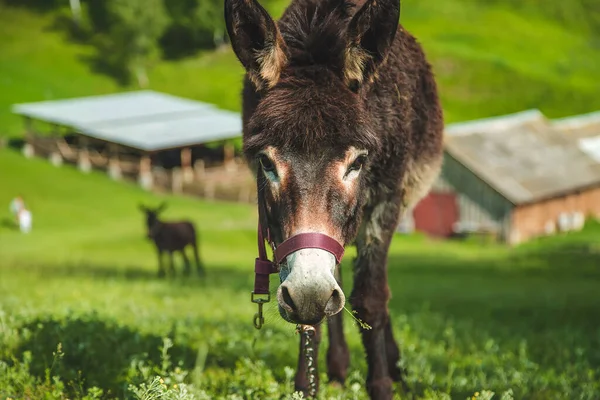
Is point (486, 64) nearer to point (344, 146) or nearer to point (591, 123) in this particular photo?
point (591, 123)

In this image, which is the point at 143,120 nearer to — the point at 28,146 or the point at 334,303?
the point at 28,146

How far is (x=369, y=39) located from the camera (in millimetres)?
4852

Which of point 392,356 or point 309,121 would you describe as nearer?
point 309,121

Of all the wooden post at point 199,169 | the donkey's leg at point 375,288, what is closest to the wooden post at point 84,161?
the wooden post at point 199,169

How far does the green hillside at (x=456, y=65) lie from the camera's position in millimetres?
76750

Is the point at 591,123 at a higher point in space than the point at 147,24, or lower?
lower

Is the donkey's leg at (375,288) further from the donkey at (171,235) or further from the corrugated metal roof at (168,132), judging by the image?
the corrugated metal roof at (168,132)

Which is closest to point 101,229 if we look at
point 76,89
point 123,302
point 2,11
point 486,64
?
point 123,302

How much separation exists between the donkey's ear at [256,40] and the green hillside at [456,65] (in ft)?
209

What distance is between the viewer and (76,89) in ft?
251

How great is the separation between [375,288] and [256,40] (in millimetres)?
2081

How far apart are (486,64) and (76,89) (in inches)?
1648

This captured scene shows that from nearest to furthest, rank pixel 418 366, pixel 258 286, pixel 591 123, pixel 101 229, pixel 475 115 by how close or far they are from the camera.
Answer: pixel 258 286 → pixel 418 366 → pixel 101 229 → pixel 591 123 → pixel 475 115

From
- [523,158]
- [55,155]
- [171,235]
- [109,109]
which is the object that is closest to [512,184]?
[523,158]
